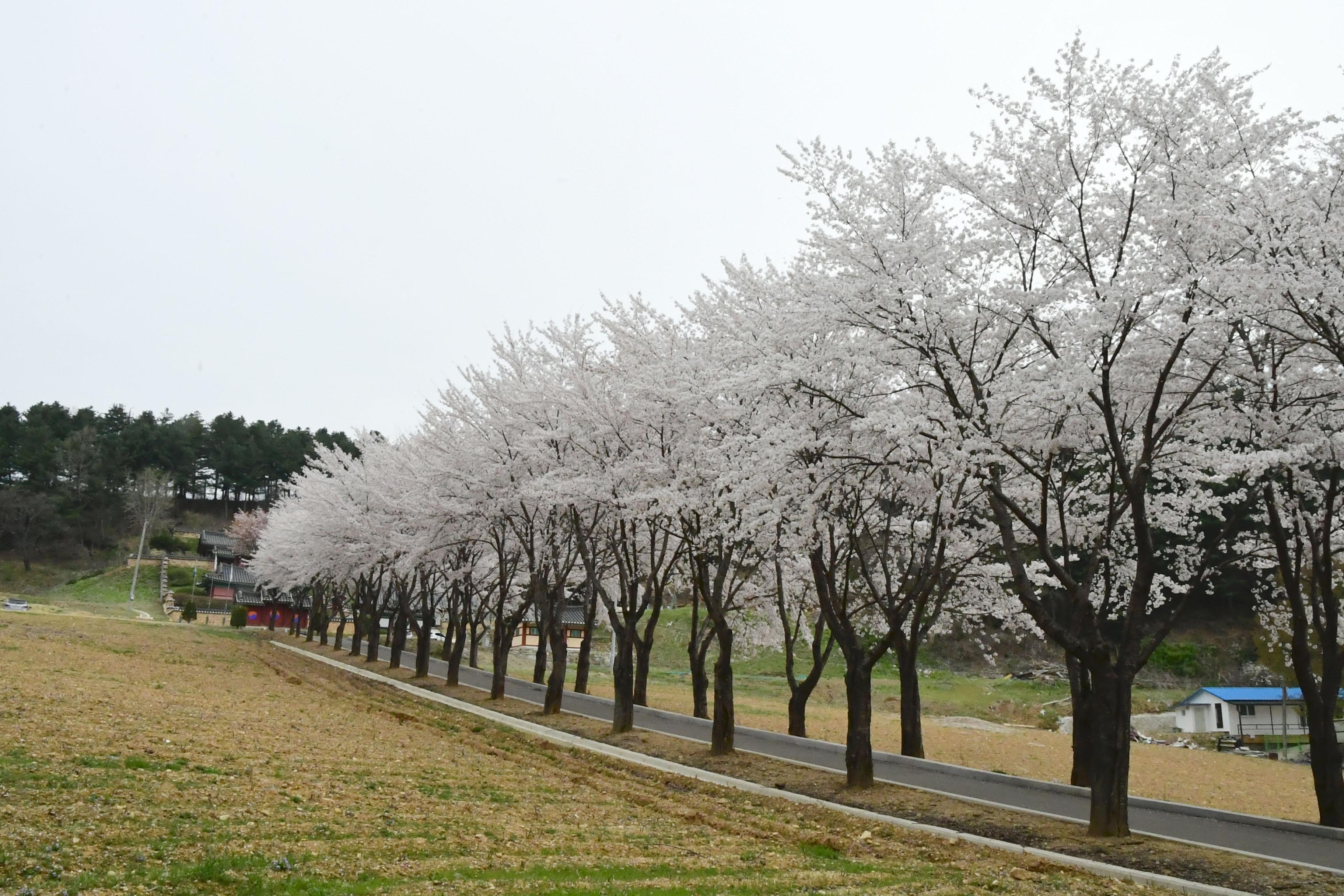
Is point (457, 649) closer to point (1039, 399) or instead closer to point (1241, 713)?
point (1039, 399)

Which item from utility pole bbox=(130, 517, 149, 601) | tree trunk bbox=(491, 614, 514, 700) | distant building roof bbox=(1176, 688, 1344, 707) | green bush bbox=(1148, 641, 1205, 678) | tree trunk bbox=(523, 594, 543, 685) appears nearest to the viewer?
tree trunk bbox=(523, 594, 543, 685)

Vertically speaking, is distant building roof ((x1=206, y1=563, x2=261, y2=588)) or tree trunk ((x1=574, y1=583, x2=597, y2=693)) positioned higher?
distant building roof ((x1=206, y1=563, x2=261, y2=588))

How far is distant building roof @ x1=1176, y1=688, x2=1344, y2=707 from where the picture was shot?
4309 centimetres

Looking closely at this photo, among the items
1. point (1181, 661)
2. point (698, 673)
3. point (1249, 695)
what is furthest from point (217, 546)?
point (1249, 695)

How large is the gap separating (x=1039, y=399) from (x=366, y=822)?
872 cm

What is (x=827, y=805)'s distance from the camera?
46.7 ft

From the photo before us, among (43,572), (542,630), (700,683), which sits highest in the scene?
(43,572)

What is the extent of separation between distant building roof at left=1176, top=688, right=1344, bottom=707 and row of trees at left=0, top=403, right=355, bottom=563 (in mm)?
72253

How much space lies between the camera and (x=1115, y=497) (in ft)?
55.5

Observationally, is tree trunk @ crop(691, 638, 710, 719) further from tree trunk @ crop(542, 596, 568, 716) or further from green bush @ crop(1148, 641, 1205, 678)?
green bush @ crop(1148, 641, 1205, 678)

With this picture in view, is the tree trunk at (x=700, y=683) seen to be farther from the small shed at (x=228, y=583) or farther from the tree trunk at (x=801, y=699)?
the small shed at (x=228, y=583)

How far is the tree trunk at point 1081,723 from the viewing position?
15898mm

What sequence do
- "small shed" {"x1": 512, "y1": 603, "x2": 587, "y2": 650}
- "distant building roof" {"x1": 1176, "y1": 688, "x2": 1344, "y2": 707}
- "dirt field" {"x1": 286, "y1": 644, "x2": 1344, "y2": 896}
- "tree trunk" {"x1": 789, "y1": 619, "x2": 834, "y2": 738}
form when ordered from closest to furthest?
"dirt field" {"x1": 286, "y1": 644, "x2": 1344, "y2": 896} → "tree trunk" {"x1": 789, "y1": 619, "x2": 834, "y2": 738} → "distant building roof" {"x1": 1176, "y1": 688, "x2": 1344, "y2": 707} → "small shed" {"x1": 512, "y1": 603, "x2": 587, "y2": 650}

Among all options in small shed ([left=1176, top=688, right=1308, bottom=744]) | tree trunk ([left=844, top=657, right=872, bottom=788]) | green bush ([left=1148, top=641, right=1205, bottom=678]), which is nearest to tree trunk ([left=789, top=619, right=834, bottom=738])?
tree trunk ([left=844, top=657, right=872, bottom=788])
